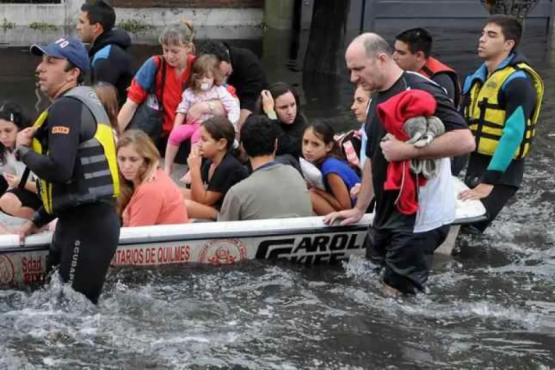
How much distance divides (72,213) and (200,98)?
298 cm

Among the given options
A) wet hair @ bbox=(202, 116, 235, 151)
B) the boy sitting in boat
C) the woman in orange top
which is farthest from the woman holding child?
the woman in orange top

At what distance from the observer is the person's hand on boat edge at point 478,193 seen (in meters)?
6.98

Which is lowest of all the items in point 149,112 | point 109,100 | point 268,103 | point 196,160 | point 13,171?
point 13,171

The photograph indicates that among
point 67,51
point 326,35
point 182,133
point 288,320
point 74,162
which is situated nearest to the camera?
point 74,162

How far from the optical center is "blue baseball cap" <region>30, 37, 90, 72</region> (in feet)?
16.2

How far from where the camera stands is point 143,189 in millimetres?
6156

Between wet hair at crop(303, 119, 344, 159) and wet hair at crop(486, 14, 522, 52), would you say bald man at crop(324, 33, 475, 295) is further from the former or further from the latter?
wet hair at crop(486, 14, 522, 52)

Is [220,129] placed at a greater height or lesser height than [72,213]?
greater

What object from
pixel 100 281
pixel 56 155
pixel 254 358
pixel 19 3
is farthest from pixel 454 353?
pixel 19 3

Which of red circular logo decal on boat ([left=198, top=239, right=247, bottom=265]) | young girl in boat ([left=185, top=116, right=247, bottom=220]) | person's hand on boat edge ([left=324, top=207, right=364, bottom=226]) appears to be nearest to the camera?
person's hand on boat edge ([left=324, top=207, right=364, bottom=226])

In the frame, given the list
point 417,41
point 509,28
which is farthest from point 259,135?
point 509,28

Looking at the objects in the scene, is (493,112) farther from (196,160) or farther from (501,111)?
(196,160)

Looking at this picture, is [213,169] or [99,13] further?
[99,13]

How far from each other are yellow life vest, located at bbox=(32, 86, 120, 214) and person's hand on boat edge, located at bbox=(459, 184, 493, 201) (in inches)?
121
